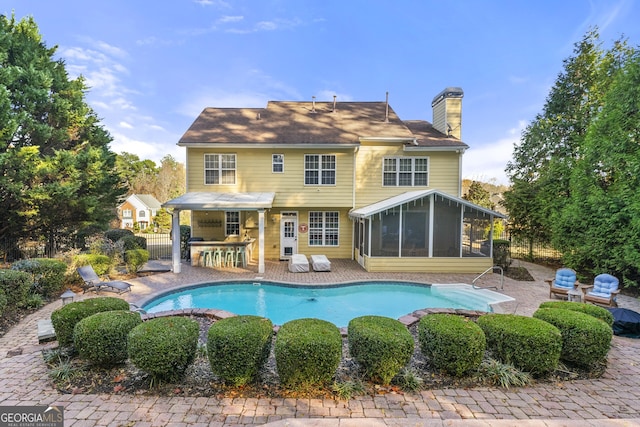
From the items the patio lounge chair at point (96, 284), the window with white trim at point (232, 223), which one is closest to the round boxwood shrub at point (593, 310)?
the patio lounge chair at point (96, 284)

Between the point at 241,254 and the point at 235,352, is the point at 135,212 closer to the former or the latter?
the point at 241,254

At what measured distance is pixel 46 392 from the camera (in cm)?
356

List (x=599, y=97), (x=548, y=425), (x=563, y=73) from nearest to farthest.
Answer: (x=548, y=425), (x=599, y=97), (x=563, y=73)

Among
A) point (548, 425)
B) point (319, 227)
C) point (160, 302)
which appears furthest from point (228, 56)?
point (548, 425)

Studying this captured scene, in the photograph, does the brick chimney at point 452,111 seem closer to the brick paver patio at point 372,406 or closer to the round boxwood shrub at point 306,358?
the brick paver patio at point 372,406

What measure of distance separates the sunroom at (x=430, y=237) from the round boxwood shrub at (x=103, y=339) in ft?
29.5

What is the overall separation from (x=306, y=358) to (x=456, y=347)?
6.74ft

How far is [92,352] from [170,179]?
4511cm

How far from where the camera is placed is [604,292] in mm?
7656

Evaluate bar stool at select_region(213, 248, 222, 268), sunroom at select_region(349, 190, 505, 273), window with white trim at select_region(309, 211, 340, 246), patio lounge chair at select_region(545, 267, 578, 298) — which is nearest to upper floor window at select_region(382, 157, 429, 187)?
sunroom at select_region(349, 190, 505, 273)

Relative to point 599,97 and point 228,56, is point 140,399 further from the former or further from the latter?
point 599,97

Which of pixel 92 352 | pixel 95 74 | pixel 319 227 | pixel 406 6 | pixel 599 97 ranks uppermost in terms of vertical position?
pixel 406 6

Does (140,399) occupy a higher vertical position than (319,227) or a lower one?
lower

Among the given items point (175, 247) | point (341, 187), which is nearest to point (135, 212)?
point (175, 247)
